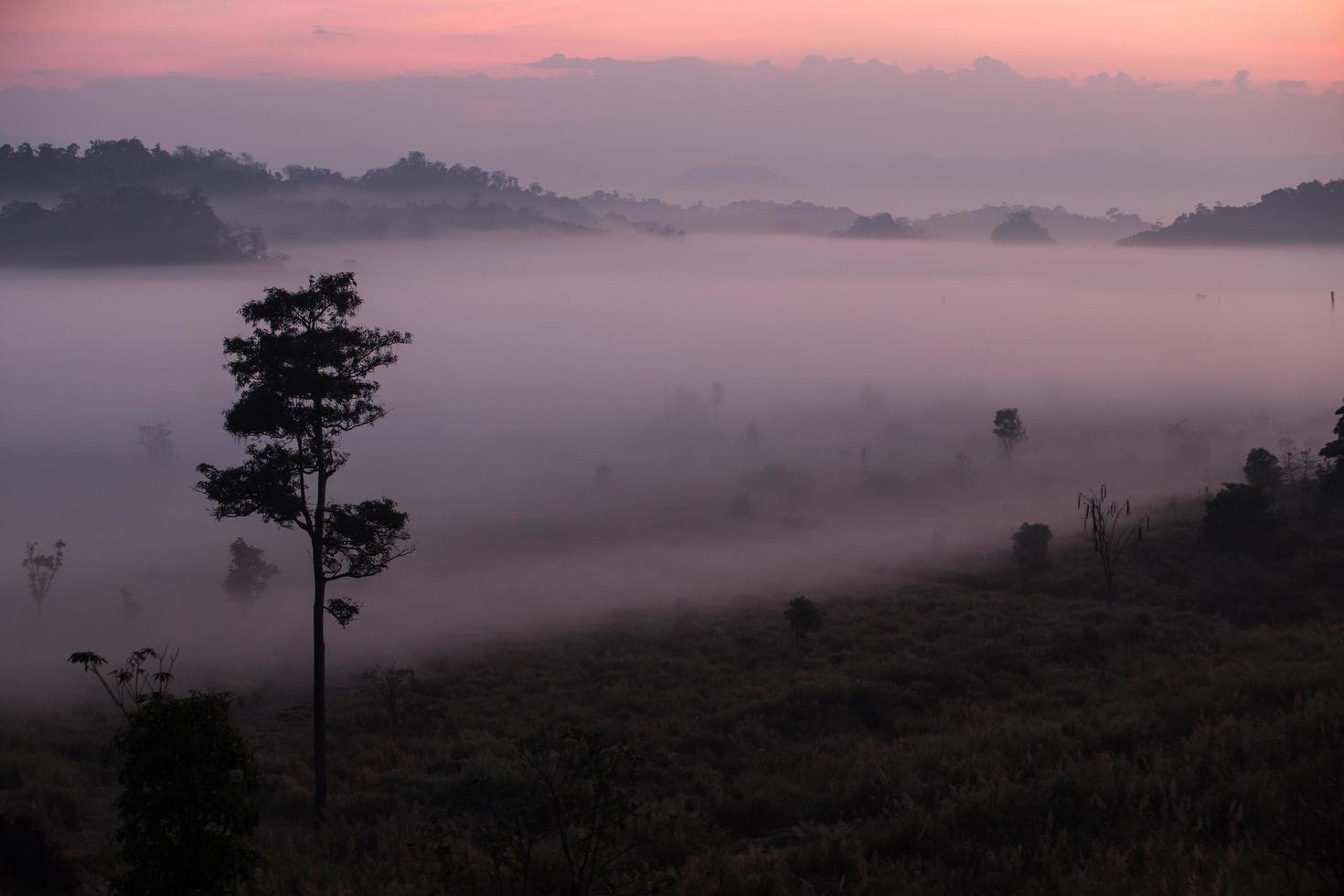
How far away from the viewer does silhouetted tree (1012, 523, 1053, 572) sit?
Result: 159 feet

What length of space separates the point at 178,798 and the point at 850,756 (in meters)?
15.7

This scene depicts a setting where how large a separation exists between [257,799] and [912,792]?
1565cm

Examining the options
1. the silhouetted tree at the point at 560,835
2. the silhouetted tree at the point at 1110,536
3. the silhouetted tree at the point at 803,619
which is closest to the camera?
the silhouetted tree at the point at 560,835

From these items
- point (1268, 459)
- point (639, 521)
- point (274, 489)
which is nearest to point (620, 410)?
point (639, 521)

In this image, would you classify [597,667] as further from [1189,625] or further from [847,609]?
[1189,625]

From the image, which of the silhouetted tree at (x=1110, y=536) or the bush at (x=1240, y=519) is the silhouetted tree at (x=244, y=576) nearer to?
the silhouetted tree at (x=1110, y=536)

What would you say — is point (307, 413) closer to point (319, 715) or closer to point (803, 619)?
point (319, 715)

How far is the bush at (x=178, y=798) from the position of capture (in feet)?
36.2

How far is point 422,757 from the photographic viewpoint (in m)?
25.7

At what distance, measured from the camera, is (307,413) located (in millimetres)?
22172

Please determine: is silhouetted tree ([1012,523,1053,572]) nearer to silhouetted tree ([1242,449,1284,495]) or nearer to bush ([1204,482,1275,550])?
bush ([1204,482,1275,550])

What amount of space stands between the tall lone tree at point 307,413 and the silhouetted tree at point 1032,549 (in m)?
36.7

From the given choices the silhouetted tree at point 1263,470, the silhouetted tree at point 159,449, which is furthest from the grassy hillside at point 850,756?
the silhouetted tree at point 159,449

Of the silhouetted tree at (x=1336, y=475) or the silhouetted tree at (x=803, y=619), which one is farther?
the silhouetted tree at (x=1336, y=475)
